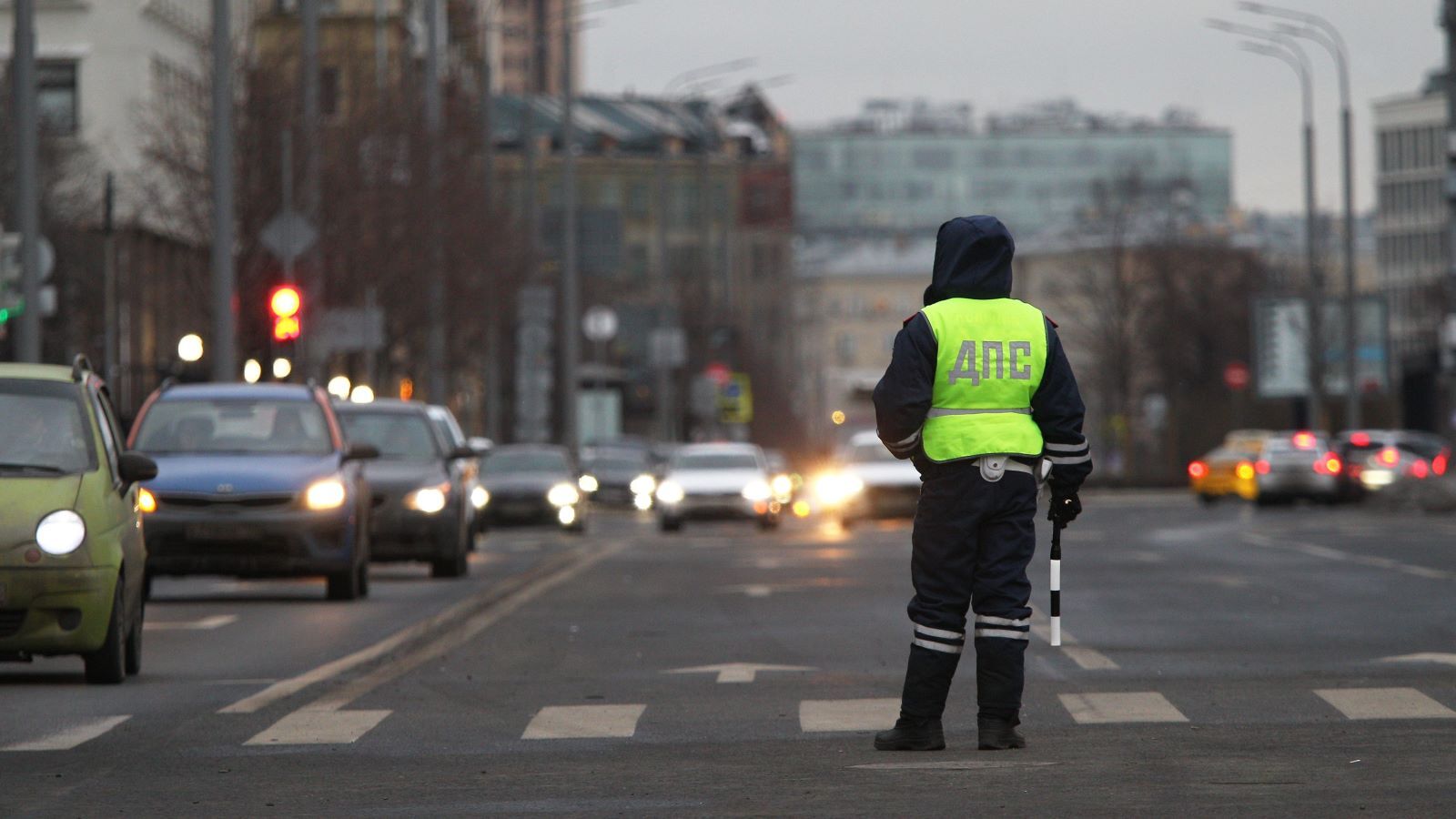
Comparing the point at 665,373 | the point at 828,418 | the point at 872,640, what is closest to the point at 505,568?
the point at 872,640

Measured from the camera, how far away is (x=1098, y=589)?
78.4 ft

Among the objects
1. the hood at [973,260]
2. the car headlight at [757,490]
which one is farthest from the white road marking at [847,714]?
the car headlight at [757,490]

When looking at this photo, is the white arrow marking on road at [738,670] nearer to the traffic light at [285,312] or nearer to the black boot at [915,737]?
the black boot at [915,737]

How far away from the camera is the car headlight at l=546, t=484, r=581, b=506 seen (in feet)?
150

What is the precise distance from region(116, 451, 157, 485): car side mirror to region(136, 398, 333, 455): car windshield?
7608mm

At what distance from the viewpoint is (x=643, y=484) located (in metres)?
66.3

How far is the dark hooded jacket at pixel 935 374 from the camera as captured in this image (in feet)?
35.7

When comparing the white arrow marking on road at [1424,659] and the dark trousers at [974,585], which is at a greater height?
the dark trousers at [974,585]

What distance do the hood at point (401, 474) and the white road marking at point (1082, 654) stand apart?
10024 mm

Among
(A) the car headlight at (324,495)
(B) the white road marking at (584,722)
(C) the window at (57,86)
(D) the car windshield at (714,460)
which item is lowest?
(B) the white road marking at (584,722)

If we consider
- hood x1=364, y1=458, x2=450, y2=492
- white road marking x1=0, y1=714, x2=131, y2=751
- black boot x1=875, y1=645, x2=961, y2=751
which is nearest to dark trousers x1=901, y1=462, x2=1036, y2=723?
black boot x1=875, y1=645, x2=961, y2=751

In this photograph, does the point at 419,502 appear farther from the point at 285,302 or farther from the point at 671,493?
the point at 671,493

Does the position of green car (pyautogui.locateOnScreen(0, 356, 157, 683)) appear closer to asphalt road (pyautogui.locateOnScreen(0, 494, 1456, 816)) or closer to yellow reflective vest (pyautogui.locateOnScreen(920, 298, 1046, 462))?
asphalt road (pyautogui.locateOnScreen(0, 494, 1456, 816))

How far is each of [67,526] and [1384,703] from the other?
19.4 feet
